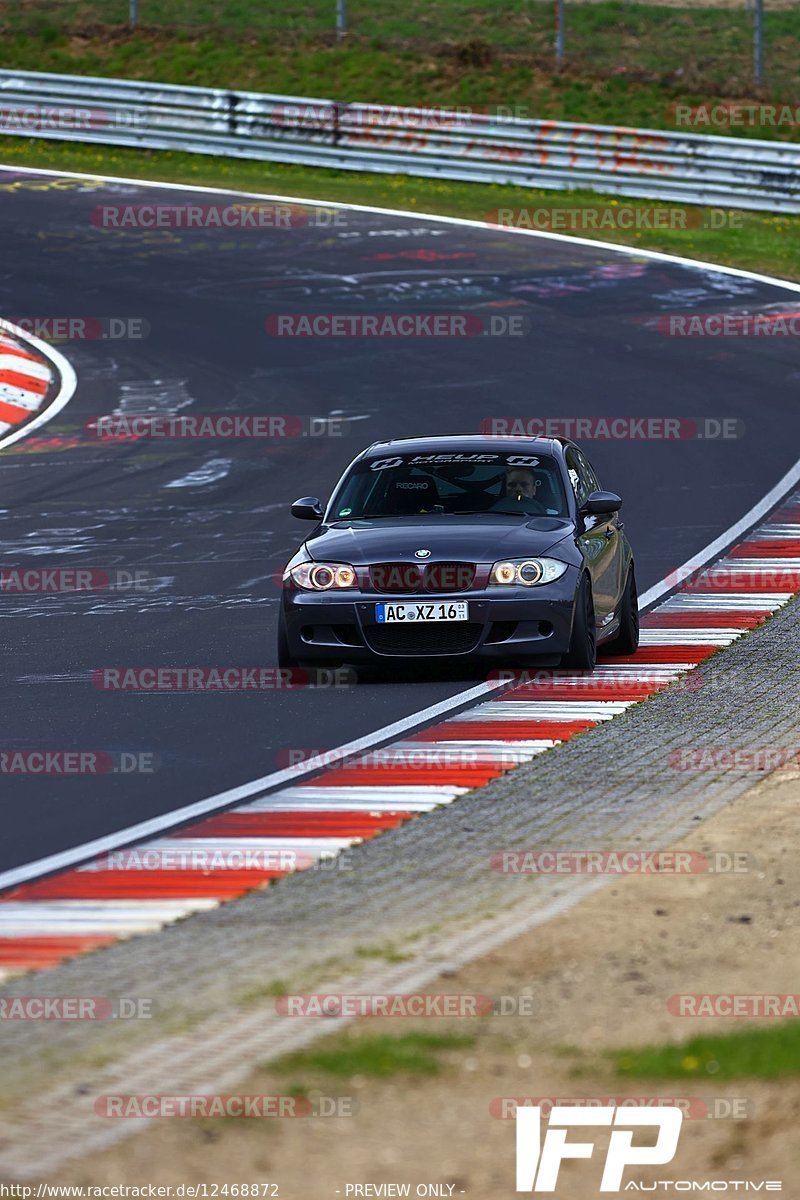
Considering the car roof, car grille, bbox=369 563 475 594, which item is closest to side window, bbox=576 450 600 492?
the car roof

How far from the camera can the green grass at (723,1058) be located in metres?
6.17

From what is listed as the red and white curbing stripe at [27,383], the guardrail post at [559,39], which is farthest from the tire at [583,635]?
the guardrail post at [559,39]

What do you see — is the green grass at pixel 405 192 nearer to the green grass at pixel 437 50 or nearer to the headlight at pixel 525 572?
the green grass at pixel 437 50

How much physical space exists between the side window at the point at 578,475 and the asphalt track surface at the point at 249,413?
178 cm

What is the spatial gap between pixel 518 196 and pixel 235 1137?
106 ft

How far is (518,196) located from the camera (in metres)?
37.0

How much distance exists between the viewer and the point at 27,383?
26.4 metres

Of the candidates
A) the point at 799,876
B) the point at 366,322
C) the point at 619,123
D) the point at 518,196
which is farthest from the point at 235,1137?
the point at 619,123

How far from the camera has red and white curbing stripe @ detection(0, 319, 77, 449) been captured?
24.7 m

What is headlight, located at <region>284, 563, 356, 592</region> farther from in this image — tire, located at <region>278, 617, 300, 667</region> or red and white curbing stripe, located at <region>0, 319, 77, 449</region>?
red and white curbing stripe, located at <region>0, 319, 77, 449</region>

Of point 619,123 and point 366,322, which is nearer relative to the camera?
point 366,322

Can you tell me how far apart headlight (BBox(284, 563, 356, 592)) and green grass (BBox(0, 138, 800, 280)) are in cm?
2001

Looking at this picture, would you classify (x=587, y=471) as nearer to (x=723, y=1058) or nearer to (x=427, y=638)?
(x=427, y=638)

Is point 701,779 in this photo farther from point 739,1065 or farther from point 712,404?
point 712,404
